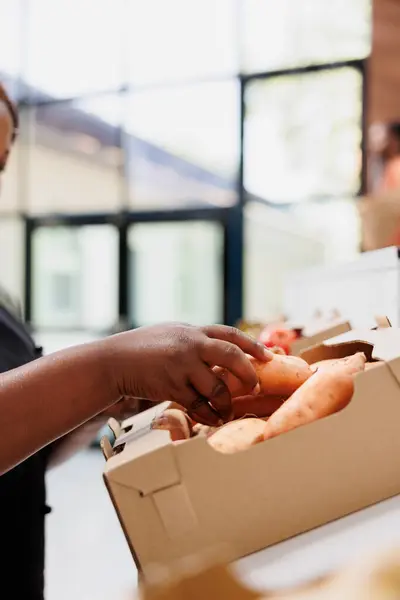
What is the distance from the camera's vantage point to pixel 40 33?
21.2 feet

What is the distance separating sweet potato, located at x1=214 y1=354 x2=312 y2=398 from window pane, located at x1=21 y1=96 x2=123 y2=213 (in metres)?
5.40

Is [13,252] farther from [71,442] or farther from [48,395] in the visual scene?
[48,395]

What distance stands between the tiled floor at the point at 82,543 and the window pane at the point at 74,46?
133 inches

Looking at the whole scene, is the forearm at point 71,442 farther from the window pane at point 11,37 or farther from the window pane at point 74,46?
the window pane at point 11,37

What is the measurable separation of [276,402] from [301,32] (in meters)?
5.15

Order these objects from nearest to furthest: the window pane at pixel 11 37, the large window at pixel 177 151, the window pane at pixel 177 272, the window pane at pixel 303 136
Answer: the window pane at pixel 303 136 → the large window at pixel 177 151 → the window pane at pixel 177 272 → the window pane at pixel 11 37

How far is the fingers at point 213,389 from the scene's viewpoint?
71 cm

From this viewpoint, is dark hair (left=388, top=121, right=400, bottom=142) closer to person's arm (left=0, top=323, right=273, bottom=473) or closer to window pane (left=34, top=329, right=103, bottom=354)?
window pane (left=34, top=329, right=103, bottom=354)

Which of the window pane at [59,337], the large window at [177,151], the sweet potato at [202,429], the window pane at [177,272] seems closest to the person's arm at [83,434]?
the sweet potato at [202,429]

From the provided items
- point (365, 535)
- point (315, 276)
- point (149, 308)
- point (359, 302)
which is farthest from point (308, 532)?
point (149, 308)

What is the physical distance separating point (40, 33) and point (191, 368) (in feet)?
21.0

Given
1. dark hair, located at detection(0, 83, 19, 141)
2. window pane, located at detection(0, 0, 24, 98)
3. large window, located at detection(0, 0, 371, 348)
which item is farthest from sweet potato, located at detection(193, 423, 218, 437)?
window pane, located at detection(0, 0, 24, 98)

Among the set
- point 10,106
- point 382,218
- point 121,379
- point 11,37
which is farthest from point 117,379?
point 11,37

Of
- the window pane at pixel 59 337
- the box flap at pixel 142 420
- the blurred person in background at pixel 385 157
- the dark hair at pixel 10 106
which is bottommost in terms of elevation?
the window pane at pixel 59 337
